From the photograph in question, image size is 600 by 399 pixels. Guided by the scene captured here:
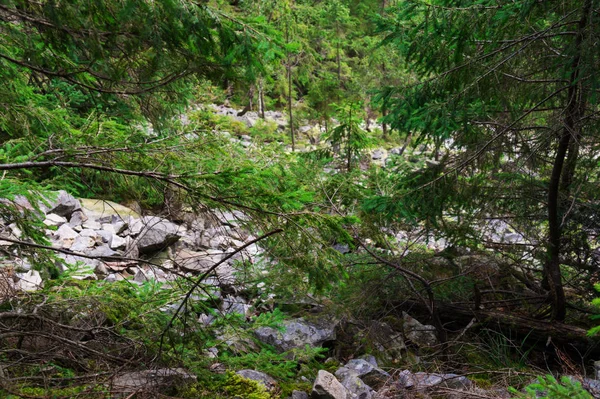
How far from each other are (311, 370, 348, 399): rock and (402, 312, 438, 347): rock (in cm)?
210

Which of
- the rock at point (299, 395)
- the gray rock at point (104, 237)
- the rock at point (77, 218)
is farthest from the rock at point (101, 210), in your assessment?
the rock at point (299, 395)

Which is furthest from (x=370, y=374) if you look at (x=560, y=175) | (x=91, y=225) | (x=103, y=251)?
(x=91, y=225)

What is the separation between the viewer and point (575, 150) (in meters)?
4.78

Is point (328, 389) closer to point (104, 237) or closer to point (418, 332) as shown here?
point (418, 332)

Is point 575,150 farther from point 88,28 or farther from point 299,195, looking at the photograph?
point 88,28

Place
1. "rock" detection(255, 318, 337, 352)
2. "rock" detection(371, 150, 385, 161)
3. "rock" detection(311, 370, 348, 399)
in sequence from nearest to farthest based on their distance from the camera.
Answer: "rock" detection(311, 370, 348, 399) < "rock" detection(255, 318, 337, 352) < "rock" detection(371, 150, 385, 161)

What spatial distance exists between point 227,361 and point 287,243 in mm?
1495

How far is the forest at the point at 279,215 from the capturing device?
2.89 metres

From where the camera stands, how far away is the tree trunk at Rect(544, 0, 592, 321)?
399cm

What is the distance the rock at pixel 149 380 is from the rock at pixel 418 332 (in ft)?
10.1

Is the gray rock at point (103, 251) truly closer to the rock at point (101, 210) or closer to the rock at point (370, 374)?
the rock at point (101, 210)

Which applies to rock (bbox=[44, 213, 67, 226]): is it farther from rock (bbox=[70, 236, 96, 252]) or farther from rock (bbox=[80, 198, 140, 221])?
rock (bbox=[70, 236, 96, 252])

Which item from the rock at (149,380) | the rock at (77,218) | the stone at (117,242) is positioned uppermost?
the rock at (149,380)

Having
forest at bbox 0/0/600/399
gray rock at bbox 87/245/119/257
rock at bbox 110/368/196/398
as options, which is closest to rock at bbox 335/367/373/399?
forest at bbox 0/0/600/399
